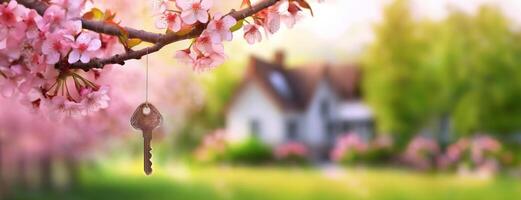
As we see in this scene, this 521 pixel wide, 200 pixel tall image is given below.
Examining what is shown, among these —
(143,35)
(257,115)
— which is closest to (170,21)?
(143,35)

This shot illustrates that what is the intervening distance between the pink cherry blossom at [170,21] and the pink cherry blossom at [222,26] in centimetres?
2


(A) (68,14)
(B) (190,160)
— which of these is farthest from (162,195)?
(A) (68,14)

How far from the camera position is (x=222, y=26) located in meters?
0.54

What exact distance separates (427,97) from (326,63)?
0.26m

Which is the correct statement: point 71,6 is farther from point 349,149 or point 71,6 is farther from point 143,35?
point 349,149

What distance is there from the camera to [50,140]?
271 cm

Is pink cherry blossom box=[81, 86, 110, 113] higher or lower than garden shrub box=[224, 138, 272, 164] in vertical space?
lower

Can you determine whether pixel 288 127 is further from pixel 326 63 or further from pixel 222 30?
pixel 222 30

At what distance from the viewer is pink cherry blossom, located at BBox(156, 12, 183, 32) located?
0.55 metres

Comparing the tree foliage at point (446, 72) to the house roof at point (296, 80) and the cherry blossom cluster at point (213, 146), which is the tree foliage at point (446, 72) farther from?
the cherry blossom cluster at point (213, 146)

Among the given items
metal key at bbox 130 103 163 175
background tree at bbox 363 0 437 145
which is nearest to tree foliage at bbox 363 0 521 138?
background tree at bbox 363 0 437 145

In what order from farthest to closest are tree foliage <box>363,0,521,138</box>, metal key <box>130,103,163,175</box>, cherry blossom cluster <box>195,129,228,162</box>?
cherry blossom cluster <box>195,129,228,162</box>
tree foliage <box>363,0,521,138</box>
metal key <box>130,103,163,175</box>

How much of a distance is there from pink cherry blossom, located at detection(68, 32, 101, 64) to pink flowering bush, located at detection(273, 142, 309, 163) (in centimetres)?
159

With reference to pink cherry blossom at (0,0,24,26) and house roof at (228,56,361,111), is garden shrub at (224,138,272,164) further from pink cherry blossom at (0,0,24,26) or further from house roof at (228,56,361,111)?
pink cherry blossom at (0,0,24,26)
